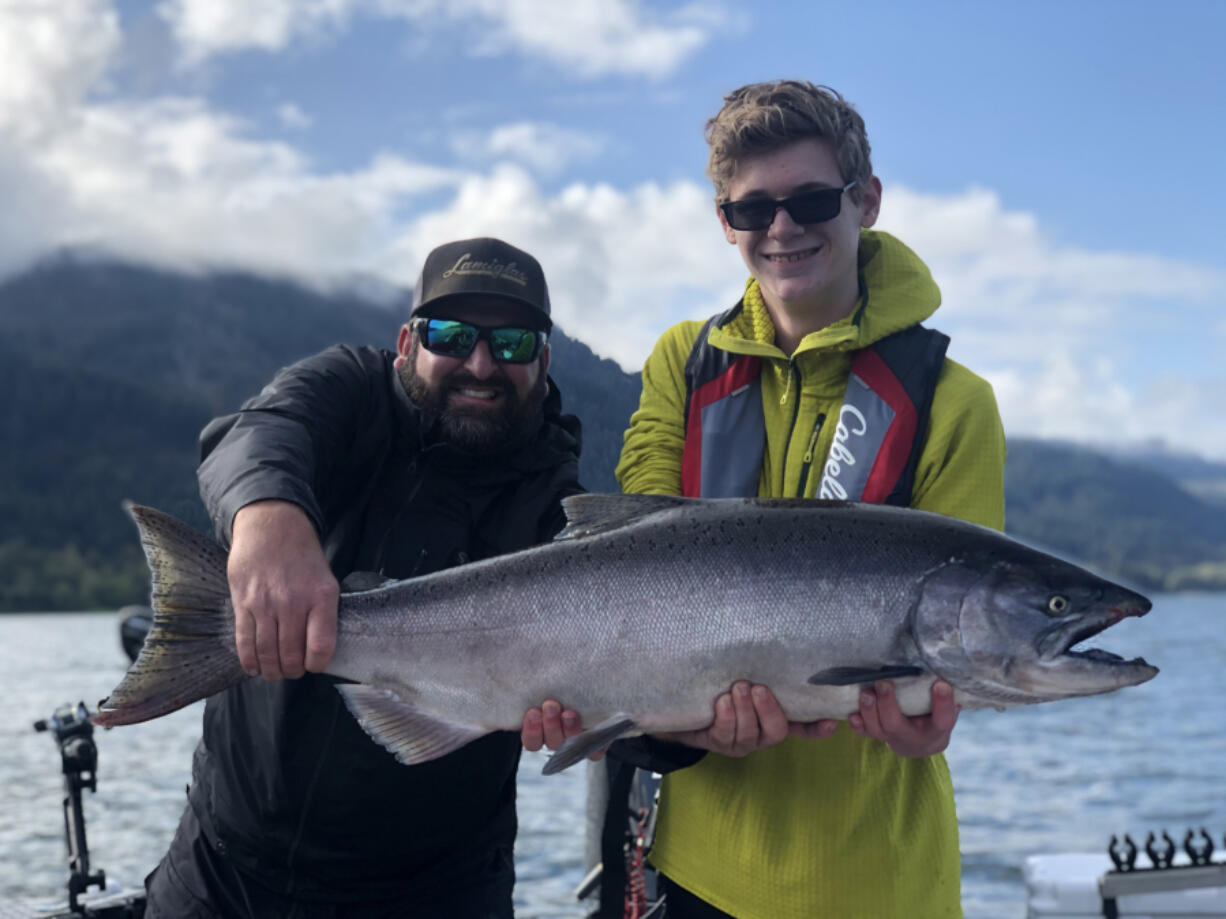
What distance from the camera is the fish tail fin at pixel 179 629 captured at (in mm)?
3273

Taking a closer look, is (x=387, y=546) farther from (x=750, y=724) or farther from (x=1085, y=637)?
(x=1085, y=637)

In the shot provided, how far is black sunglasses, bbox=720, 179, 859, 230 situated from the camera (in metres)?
3.63

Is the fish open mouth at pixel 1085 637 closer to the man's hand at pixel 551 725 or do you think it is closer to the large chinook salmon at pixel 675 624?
the large chinook salmon at pixel 675 624

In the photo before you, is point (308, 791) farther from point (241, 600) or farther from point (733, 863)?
point (733, 863)

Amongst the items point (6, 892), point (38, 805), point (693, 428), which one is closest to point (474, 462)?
point (693, 428)

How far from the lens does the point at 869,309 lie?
3729 mm

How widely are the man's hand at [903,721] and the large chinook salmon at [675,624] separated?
40 mm

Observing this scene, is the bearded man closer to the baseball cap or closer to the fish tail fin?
the baseball cap

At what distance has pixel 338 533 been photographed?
4.02 m

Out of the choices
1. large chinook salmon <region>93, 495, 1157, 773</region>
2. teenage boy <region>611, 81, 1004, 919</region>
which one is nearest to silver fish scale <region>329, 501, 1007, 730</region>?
large chinook salmon <region>93, 495, 1157, 773</region>

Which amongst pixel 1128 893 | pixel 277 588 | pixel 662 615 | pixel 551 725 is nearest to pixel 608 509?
pixel 662 615

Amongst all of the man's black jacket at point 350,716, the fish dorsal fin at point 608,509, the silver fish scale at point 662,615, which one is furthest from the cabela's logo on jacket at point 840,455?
the man's black jacket at point 350,716

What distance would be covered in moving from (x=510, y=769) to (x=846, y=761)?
137 cm

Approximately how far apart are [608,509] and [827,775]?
1.10m
